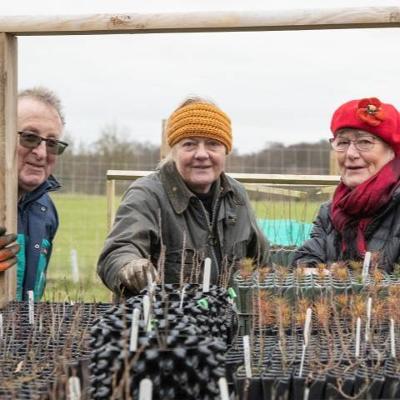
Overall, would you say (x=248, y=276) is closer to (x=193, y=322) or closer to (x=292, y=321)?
(x=292, y=321)

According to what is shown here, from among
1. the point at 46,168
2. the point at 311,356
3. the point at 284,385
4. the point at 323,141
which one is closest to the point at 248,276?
the point at 311,356

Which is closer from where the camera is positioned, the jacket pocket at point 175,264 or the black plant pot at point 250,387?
the black plant pot at point 250,387

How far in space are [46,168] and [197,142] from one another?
77 cm

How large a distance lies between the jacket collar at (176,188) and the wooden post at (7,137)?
2.62 feet

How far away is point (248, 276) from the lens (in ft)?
10.2

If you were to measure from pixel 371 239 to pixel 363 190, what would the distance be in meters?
0.23

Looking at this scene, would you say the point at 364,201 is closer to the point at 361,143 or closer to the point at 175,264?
the point at 361,143

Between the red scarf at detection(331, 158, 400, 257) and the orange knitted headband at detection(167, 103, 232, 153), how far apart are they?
660 millimetres

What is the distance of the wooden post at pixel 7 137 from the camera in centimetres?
336

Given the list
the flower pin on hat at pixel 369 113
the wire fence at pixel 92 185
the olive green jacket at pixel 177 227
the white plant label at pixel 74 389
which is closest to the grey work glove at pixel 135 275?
the olive green jacket at pixel 177 227

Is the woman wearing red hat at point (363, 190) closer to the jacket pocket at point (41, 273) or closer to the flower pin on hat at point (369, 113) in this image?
the flower pin on hat at point (369, 113)

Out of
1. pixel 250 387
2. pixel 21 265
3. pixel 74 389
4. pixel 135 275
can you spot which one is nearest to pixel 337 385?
pixel 250 387

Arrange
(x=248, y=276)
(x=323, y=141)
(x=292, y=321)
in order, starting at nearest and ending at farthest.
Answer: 1. (x=292, y=321)
2. (x=248, y=276)
3. (x=323, y=141)

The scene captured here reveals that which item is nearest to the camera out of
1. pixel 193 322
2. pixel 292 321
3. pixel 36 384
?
pixel 36 384
